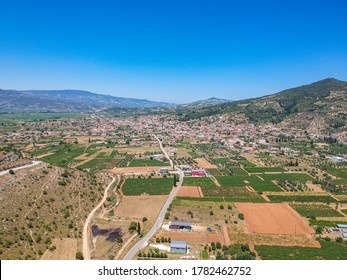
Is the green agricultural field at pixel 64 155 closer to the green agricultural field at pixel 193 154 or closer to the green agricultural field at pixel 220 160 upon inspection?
the green agricultural field at pixel 193 154

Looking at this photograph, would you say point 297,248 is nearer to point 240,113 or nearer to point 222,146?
point 222,146

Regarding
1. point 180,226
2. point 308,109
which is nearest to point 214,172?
point 180,226

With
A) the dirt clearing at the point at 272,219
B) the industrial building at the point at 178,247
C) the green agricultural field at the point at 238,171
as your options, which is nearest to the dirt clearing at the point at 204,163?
the green agricultural field at the point at 238,171

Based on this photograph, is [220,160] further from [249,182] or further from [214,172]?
[249,182]

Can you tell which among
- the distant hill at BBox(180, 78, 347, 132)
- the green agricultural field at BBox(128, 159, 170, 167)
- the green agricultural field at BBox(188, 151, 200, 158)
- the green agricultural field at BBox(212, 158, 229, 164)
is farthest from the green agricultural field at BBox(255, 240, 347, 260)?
the distant hill at BBox(180, 78, 347, 132)
